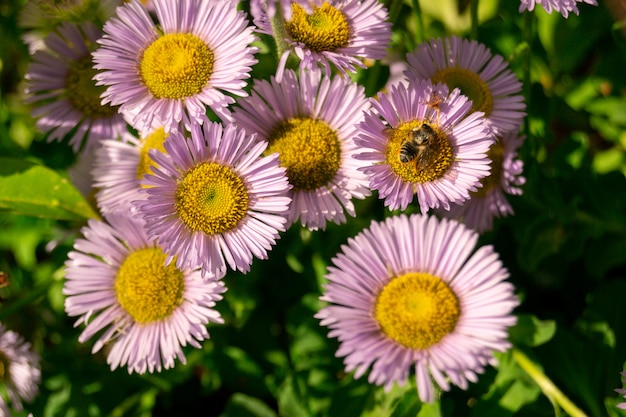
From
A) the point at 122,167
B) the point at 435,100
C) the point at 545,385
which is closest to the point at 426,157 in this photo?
the point at 435,100

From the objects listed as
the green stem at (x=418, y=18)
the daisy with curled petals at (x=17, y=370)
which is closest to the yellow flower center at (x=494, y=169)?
the green stem at (x=418, y=18)

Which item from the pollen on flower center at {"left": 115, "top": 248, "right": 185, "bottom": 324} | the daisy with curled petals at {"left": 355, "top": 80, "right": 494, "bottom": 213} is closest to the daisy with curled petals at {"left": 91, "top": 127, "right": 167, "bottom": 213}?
the pollen on flower center at {"left": 115, "top": 248, "right": 185, "bottom": 324}

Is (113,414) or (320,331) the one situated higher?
(320,331)

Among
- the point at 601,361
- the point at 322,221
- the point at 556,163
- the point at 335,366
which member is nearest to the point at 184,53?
the point at 322,221

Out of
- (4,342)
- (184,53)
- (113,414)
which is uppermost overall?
(184,53)

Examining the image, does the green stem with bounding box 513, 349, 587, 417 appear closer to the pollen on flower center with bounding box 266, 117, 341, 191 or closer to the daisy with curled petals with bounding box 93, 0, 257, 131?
the pollen on flower center with bounding box 266, 117, 341, 191

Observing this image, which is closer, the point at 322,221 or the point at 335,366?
the point at 322,221

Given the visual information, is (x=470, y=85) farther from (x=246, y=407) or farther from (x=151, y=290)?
(x=246, y=407)

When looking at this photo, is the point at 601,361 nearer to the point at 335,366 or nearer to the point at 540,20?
the point at 335,366
